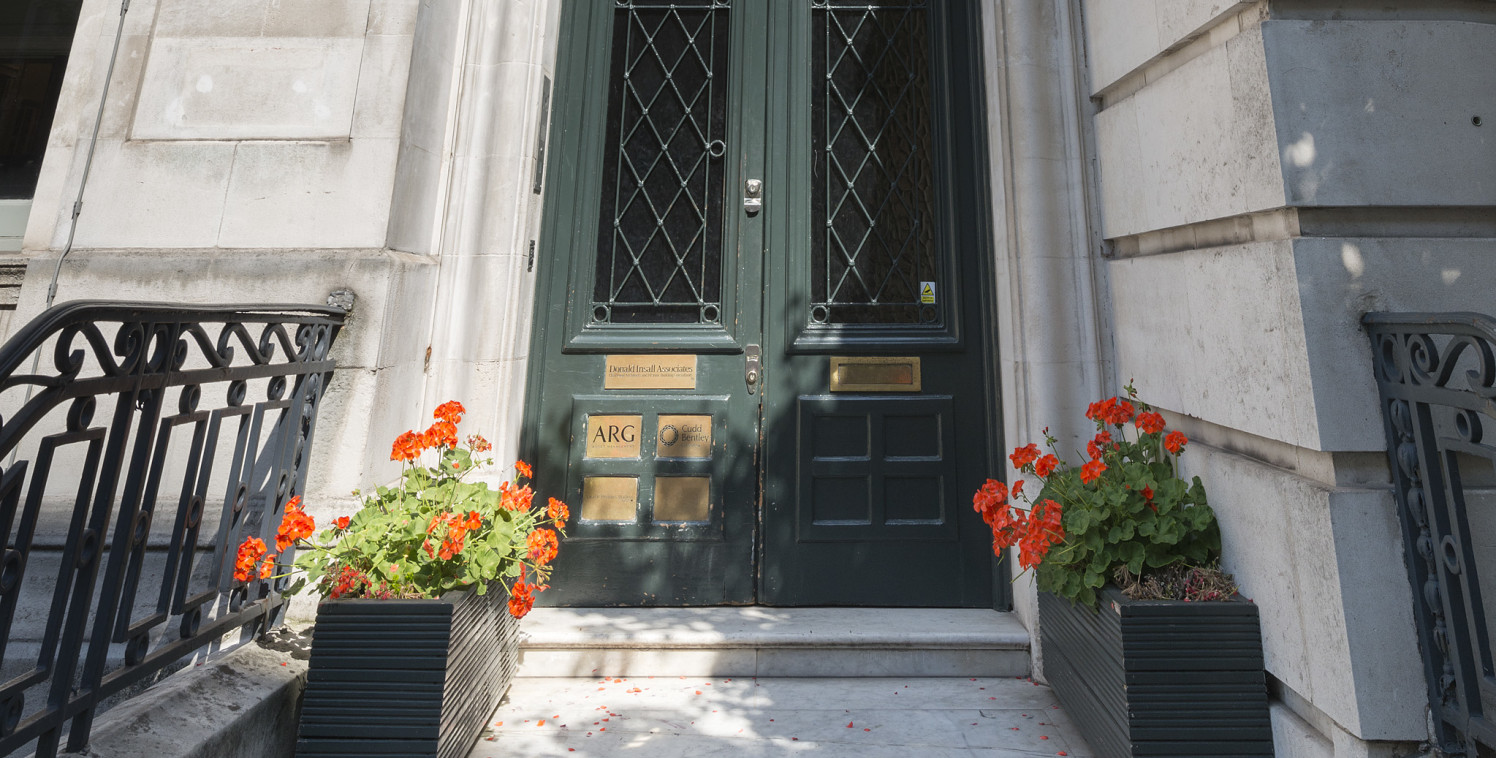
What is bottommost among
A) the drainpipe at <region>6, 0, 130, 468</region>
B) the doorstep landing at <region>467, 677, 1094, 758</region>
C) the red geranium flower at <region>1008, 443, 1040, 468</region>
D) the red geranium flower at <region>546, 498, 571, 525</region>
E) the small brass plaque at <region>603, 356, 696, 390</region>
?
the doorstep landing at <region>467, 677, 1094, 758</region>

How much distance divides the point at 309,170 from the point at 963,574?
13.2 ft

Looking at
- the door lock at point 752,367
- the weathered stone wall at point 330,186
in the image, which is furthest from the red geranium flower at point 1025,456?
the weathered stone wall at point 330,186

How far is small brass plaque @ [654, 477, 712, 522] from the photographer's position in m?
4.06

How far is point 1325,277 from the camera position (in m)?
2.38

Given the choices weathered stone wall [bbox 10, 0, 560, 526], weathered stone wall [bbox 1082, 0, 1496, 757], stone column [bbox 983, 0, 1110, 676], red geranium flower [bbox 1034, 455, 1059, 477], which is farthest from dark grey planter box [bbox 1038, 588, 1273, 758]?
weathered stone wall [bbox 10, 0, 560, 526]

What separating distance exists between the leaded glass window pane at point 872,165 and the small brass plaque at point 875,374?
0.25 meters

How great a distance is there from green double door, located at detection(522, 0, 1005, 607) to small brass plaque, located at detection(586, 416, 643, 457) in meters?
0.01

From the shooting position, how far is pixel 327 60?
3.66 m

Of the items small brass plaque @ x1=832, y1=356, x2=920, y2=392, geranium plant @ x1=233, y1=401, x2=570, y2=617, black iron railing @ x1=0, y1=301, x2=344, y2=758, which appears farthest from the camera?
small brass plaque @ x1=832, y1=356, x2=920, y2=392

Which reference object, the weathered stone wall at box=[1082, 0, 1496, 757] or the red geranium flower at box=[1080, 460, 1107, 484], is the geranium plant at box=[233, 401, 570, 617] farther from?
the weathered stone wall at box=[1082, 0, 1496, 757]

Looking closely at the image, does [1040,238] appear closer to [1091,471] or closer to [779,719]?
[1091,471]

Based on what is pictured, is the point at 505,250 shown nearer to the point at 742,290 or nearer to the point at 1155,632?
the point at 742,290

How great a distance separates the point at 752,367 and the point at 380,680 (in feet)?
7.79

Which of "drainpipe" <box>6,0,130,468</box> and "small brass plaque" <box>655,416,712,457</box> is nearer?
"drainpipe" <box>6,0,130,468</box>
